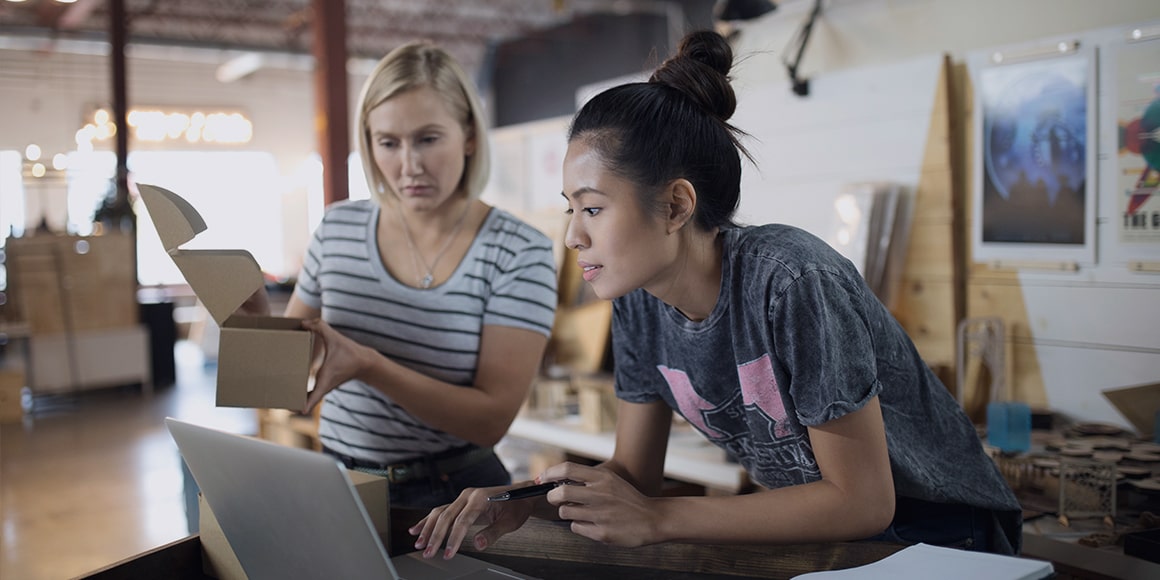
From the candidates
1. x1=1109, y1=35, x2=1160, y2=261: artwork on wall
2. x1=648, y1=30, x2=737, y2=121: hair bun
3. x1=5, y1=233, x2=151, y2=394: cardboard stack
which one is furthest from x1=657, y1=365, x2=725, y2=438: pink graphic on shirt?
x1=5, y1=233, x2=151, y2=394: cardboard stack

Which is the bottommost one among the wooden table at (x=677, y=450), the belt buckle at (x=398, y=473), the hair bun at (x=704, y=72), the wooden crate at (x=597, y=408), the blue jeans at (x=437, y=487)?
the wooden table at (x=677, y=450)

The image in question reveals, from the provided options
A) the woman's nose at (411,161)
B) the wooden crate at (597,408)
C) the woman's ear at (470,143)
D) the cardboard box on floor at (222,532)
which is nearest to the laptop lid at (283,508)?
the cardboard box on floor at (222,532)

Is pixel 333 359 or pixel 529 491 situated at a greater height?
pixel 333 359

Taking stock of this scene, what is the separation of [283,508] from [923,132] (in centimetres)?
277

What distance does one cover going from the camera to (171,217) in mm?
1376

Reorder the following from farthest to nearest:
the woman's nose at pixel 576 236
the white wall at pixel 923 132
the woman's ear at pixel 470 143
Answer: the white wall at pixel 923 132, the woman's ear at pixel 470 143, the woman's nose at pixel 576 236

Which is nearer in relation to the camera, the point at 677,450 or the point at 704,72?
the point at 704,72

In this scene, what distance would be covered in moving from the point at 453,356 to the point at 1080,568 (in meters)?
1.32

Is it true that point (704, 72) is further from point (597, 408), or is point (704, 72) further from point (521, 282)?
point (597, 408)

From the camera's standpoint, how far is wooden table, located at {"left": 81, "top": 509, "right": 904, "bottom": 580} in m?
1.24

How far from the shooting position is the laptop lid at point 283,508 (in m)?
0.90

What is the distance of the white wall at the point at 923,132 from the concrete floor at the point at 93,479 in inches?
103

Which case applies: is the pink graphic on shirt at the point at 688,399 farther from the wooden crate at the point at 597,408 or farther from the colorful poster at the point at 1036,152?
the wooden crate at the point at 597,408

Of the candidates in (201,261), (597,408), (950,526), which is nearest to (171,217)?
(201,261)
